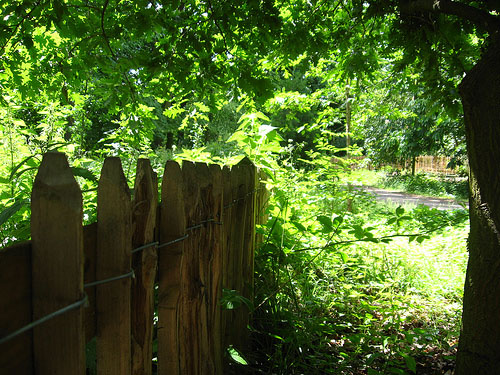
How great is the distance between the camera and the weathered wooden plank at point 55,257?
74 centimetres

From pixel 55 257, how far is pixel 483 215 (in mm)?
2111

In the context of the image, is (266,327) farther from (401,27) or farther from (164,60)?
(401,27)

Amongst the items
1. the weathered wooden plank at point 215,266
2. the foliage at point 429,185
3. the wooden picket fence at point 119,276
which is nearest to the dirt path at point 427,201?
the foliage at point 429,185

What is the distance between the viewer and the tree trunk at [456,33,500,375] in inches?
73.2

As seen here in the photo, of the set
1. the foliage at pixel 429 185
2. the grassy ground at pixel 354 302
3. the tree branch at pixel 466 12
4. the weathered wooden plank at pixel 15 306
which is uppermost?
the tree branch at pixel 466 12

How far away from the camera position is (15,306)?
2.30 ft

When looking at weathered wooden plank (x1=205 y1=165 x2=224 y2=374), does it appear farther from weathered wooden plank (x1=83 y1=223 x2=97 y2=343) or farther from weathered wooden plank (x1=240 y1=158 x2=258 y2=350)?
weathered wooden plank (x1=83 y1=223 x2=97 y2=343)

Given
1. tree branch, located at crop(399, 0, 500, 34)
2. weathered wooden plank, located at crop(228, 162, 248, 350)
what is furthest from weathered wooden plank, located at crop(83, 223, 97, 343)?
tree branch, located at crop(399, 0, 500, 34)

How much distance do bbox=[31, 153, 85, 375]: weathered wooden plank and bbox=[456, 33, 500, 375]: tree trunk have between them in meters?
2.06

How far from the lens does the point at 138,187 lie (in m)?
1.07

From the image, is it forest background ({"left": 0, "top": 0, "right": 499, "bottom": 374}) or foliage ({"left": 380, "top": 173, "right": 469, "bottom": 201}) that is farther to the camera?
foliage ({"left": 380, "top": 173, "right": 469, "bottom": 201})

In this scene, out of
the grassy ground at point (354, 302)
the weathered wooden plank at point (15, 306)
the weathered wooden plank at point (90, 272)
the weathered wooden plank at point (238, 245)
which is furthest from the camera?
the grassy ground at point (354, 302)

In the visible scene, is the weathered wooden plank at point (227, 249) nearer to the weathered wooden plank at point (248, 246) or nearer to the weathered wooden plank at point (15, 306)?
the weathered wooden plank at point (248, 246)

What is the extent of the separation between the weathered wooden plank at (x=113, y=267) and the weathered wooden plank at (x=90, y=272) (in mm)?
13
